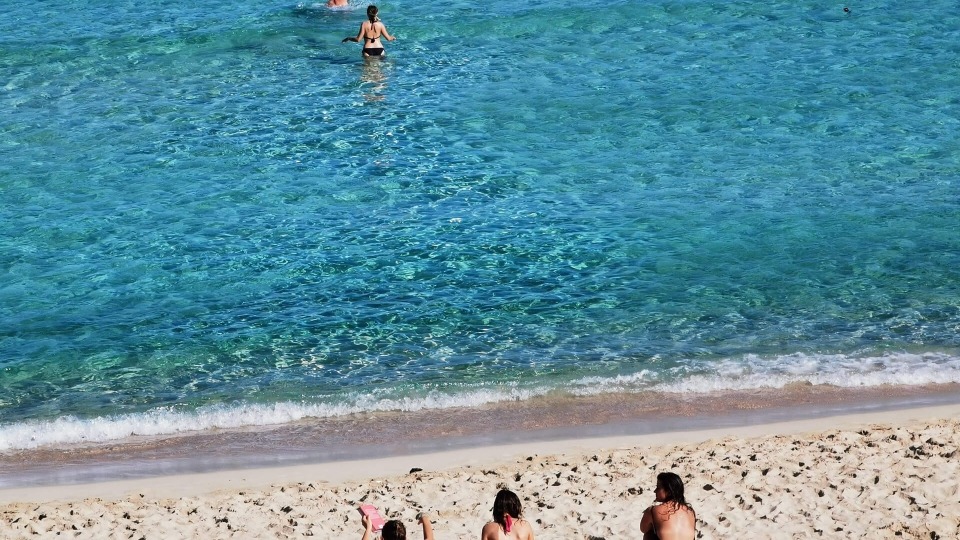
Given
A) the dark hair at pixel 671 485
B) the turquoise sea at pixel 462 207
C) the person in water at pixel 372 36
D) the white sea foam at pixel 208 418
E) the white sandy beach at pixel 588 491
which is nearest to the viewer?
the dark hair at pixel 671 485

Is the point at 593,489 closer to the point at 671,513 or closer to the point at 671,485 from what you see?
the point at 671,513

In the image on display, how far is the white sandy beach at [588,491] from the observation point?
9.95 m

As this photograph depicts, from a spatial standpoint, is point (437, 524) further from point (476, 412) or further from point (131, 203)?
point (131, 203)

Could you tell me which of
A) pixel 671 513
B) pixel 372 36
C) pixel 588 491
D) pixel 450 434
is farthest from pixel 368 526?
pixel 372 36

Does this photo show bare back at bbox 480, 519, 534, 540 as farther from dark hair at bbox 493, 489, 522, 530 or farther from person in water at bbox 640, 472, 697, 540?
person in water at bbox 640, 472, 697, 540

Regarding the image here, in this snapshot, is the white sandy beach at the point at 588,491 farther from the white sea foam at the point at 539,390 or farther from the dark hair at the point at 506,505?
the dark hair at the point at 506,505

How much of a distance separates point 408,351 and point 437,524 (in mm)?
4410

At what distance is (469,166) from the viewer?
63.7 feet

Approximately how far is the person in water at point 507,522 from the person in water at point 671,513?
0.95 m

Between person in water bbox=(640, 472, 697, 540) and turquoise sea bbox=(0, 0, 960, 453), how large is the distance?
4627 millimetres

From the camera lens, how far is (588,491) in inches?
416

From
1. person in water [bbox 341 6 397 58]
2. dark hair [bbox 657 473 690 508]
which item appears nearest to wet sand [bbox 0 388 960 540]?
dark hair [bbox 657 473 690 508]

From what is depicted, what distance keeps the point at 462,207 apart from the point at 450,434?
6.10 m

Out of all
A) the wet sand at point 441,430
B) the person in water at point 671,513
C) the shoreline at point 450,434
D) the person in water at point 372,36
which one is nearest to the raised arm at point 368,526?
the person in water at point 671,513
